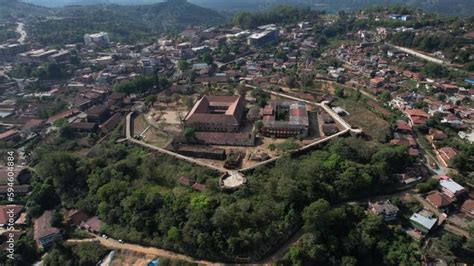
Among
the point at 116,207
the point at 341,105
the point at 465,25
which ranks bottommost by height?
the point at 116,207

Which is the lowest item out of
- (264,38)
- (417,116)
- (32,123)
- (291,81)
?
(32,123)

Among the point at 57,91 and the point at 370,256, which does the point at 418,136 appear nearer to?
the point at 370,256

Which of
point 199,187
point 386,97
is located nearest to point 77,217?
point 199,187

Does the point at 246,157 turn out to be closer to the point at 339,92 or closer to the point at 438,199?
the point at 438,199

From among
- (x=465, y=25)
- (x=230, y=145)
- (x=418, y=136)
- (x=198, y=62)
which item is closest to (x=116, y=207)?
(x=230, y=145)

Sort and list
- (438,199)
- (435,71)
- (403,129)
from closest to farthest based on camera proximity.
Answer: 1. (438,199)
2. (403,129)
3. (435,71)

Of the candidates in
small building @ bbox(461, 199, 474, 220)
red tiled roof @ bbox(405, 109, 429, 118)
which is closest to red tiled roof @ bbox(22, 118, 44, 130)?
red tiled roof @ bbox(405, 109, 429, 118)

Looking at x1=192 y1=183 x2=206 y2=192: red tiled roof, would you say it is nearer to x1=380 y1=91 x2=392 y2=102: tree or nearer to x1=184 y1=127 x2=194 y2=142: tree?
x1=184 y1=127 x2=194 y2=142: tree

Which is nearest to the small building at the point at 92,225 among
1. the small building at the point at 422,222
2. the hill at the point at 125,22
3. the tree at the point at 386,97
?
the small building at the point at 422,222
